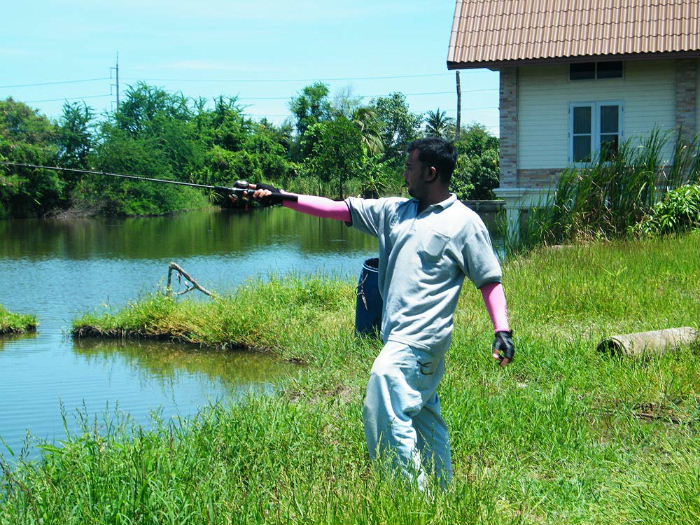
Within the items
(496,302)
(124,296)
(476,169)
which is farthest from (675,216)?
(476,169)

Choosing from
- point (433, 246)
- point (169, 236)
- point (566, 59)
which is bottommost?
point (169, 236)

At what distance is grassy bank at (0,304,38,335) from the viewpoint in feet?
52.4

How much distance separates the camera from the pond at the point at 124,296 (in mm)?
10430

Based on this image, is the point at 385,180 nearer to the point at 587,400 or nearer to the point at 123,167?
the point at 123,167

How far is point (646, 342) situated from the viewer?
8.17 metres

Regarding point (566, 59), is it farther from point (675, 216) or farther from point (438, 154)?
point (438, 154)

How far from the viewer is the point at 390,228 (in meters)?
4.96

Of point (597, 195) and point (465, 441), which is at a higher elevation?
point (597, 195)

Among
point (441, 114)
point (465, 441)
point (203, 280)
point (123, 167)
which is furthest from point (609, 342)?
point (441, 114)

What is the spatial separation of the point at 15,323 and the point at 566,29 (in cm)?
1350

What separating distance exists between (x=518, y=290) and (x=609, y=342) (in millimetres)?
4310

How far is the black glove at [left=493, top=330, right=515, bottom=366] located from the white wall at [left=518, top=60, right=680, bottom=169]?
57.8ft

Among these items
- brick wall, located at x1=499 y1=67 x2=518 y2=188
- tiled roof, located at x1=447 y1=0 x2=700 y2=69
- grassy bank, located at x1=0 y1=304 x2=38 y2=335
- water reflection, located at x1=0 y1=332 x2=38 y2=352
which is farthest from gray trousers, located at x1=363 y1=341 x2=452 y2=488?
brick wall, located at x1=499 y1=67 x2=518 y2=188

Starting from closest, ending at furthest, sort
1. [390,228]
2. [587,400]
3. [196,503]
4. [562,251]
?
[196,503] < [390,228] < [587,400] < [562,251]
